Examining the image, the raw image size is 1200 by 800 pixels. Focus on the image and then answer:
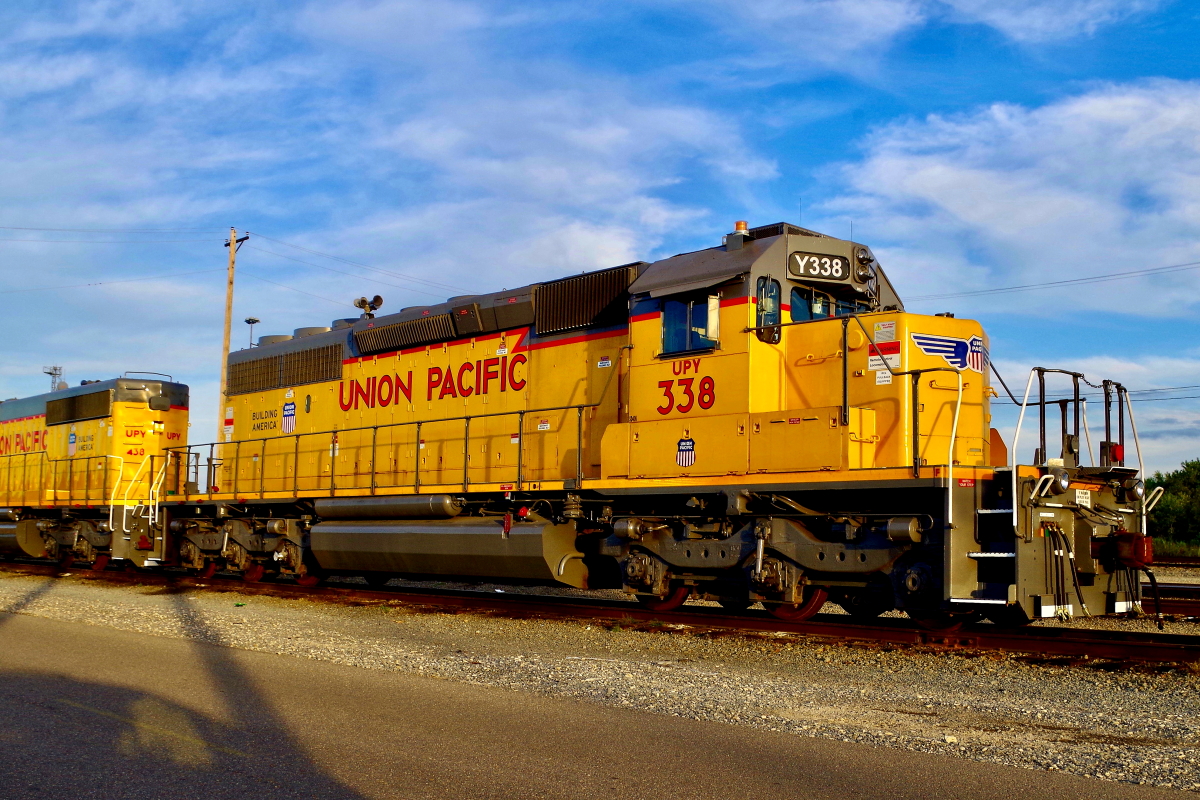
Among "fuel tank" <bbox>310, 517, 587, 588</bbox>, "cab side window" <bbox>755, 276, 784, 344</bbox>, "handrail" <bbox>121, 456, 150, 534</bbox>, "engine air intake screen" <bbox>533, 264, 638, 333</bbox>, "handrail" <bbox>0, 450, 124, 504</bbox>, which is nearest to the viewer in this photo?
"cab side window" <bbox>755, 276, 784, 344</bbox>

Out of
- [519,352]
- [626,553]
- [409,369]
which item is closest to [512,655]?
[626,553]

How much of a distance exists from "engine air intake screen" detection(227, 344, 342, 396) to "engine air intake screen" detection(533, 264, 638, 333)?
4.44 m

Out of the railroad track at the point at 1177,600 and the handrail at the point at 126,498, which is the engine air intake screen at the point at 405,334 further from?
the railroad track at the point at 1177,600

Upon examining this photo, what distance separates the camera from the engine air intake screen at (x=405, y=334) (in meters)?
13.7

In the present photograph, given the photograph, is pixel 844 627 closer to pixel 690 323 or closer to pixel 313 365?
pixel 690 323

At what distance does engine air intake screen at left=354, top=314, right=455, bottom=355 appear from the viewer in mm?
13664

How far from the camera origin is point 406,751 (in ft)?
16.4

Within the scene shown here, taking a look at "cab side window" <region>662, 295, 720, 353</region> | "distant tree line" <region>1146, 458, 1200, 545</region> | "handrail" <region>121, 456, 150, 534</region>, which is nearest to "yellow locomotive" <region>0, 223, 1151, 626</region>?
"cab side window" <region>662, 295, 720, 353</region>

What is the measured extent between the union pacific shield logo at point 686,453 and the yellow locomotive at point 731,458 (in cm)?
3

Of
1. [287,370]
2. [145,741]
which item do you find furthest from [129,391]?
[145,741]

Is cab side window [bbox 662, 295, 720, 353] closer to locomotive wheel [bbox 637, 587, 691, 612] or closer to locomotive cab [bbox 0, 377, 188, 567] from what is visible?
locomotive wheel [bbox 637, 587, 691, 612]

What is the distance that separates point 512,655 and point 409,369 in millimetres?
6461

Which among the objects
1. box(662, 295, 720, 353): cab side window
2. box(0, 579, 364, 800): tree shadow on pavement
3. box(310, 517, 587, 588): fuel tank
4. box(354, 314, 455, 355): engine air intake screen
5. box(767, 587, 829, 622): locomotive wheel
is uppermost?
box(354, 314, 455, 355): engine air intake screen

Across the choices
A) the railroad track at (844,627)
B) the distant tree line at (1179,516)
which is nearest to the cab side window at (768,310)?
the railroad track at (844,627)
